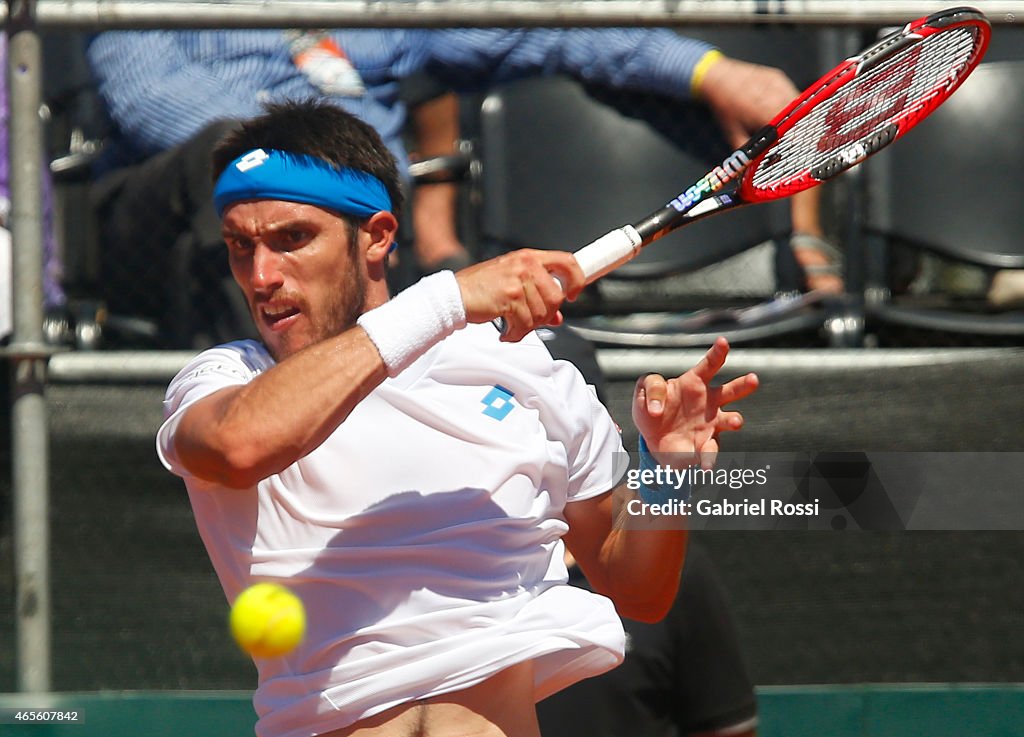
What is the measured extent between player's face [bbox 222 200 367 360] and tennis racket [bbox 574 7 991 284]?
536 mm

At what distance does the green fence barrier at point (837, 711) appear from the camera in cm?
306

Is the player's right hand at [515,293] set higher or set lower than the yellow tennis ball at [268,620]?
higher

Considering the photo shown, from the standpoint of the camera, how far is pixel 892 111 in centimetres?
249

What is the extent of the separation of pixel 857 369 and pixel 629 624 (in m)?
0.90

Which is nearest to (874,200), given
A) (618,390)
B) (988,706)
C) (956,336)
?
(956,336)

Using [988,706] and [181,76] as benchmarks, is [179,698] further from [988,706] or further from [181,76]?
[988,706]

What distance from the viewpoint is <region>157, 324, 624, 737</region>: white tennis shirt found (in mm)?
1748

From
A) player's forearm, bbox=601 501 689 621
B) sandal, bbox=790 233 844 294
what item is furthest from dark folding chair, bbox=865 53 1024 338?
player's forearm, bbox=601 501 689 621

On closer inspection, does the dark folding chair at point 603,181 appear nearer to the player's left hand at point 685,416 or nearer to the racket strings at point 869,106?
the racket strings at point 869,106

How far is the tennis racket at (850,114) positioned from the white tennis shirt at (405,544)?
0.50 metres

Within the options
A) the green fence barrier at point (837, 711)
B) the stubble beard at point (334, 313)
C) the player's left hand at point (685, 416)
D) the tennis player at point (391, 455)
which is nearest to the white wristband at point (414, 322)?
the tennis player at point (391, 455)

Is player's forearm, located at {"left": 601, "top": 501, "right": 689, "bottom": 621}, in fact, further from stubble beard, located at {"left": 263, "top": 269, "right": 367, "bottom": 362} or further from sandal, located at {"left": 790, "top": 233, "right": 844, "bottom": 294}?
sandal, located at {"left": 790, "top": 233, "right": 844, "bottom": 294}

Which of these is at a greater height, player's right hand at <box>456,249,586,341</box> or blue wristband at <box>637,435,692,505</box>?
player's right hand at <box>456,249,586,341</box>

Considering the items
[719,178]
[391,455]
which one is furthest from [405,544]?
[719,178]
